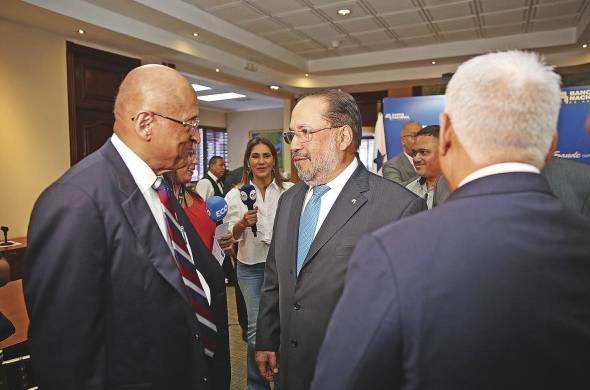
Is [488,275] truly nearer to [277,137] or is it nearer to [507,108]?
[507,108]

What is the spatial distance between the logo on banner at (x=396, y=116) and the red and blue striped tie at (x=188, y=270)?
515 centimetres

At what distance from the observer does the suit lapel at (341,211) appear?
1494mm

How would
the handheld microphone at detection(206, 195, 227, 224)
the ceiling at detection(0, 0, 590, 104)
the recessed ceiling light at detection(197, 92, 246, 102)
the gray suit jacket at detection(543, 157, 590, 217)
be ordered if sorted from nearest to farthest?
the gray suit jacket at detection(543, 157, 590, 217) → the handheld microphone at detection(206, 195, 227, 224) → the ceiling at detection(0, 0, 590, 104) → the recessed ceiling light at detection(197, 92, 246, 102)

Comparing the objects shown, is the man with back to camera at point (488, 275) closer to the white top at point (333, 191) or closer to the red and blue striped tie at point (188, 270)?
the red and blue striped tie at point (188, 270)

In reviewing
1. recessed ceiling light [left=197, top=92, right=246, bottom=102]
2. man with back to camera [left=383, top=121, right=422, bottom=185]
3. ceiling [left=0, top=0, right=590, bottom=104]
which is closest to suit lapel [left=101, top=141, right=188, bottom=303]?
man with back to camera [left=383, top=121, right=422, bottom=185]

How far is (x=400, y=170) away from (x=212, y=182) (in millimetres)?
3109

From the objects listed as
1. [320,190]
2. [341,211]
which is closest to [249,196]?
[320,190]

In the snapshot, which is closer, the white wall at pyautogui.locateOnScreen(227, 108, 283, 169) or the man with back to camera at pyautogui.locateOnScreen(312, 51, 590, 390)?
the man with back to camera at pyautogui.locateOnScreen(312, 51, 590, 390)

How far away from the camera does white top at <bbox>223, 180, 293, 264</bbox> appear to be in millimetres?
2914

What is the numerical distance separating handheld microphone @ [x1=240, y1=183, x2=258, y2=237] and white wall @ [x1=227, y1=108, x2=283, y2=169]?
9.67 meters

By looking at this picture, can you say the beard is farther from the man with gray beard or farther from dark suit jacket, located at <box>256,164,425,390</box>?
dark suit jacket, located at <box>256,164,425,390</box>

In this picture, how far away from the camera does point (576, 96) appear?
16.7ft

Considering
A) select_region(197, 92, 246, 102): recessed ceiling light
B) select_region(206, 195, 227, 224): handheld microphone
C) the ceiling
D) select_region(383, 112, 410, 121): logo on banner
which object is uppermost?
the ceiling

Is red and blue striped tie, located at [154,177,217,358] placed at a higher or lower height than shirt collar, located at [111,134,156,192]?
lower
